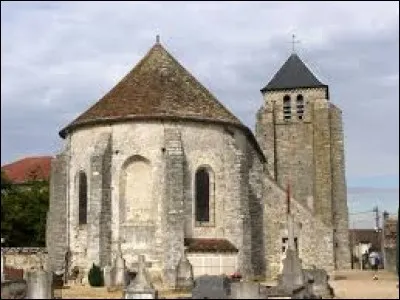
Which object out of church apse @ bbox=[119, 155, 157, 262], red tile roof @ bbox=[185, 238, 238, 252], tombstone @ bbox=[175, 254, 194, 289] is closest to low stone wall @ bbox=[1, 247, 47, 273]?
church apse @ bbox=[119, 155, 157, 262]

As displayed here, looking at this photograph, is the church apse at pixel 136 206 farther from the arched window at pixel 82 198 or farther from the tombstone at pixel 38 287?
the tombstone at pixel 38 287

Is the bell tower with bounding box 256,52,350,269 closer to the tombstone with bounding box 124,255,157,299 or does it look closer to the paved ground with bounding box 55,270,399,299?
the paved ground with bounding box 55,270,399,299

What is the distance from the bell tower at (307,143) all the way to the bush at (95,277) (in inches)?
751

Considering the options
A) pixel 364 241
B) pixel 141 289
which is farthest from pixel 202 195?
pixel 364 241

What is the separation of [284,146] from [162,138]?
1861 centimetres

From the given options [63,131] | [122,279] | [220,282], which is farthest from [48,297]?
[63,131]

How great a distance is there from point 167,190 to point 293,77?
864 inches

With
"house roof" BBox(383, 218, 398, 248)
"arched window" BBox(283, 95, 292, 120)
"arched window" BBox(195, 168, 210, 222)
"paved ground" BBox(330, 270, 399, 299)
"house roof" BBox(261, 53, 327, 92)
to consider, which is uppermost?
"house roof" BBox(261, 53, 327, 92)

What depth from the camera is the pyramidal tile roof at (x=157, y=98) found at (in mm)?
29156

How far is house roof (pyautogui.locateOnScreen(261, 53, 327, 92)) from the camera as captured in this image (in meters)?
46.9

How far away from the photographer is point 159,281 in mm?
27453

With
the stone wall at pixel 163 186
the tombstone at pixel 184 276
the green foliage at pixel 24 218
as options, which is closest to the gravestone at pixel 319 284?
the tombstone at pixel 184 276

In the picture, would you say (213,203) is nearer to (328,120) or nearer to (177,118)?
(177,118)

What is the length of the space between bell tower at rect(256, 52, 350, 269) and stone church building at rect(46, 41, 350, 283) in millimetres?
11700
